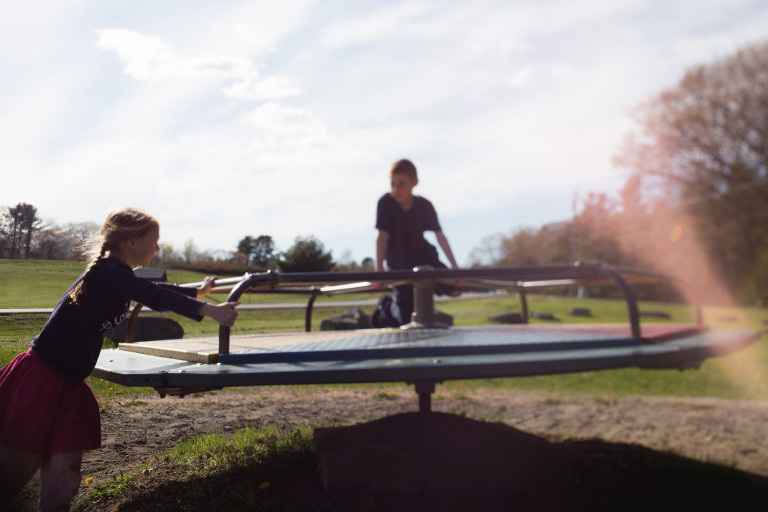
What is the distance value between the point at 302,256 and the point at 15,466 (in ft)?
8.04

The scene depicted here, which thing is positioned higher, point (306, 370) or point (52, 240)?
point (52, 240)

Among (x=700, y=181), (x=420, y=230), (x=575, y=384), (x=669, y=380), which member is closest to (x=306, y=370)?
(x=420, y=230)

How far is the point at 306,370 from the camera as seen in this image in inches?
64.1

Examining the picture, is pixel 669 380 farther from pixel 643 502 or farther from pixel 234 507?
pixel 234 507

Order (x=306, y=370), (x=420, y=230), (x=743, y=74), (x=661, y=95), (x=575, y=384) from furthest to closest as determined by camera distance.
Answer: (x=661, y=95)
(x=743, y=74)
(x=575, y=384)
(x=420, y=230)
(x=306, y=370)

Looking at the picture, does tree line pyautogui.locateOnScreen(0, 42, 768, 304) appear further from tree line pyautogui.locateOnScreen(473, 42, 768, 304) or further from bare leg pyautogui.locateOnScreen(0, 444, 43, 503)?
bare leg pyautogui.locateOnScreen(0, 444, 43, 503)

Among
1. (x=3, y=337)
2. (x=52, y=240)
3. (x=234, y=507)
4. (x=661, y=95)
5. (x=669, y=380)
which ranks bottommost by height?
(x=669, y=380)

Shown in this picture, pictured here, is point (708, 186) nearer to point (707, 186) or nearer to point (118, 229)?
point (707, 186)

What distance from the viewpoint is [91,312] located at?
150 cm

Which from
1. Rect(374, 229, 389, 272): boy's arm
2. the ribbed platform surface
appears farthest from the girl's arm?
Rect(374, 229, 389, 272): boy's arm

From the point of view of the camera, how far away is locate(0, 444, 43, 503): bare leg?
1.38 metres

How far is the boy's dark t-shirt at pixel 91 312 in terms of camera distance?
1454mm

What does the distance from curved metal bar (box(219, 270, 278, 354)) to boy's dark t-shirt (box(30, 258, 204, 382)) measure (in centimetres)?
30

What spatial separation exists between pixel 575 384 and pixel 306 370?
19.9ft
